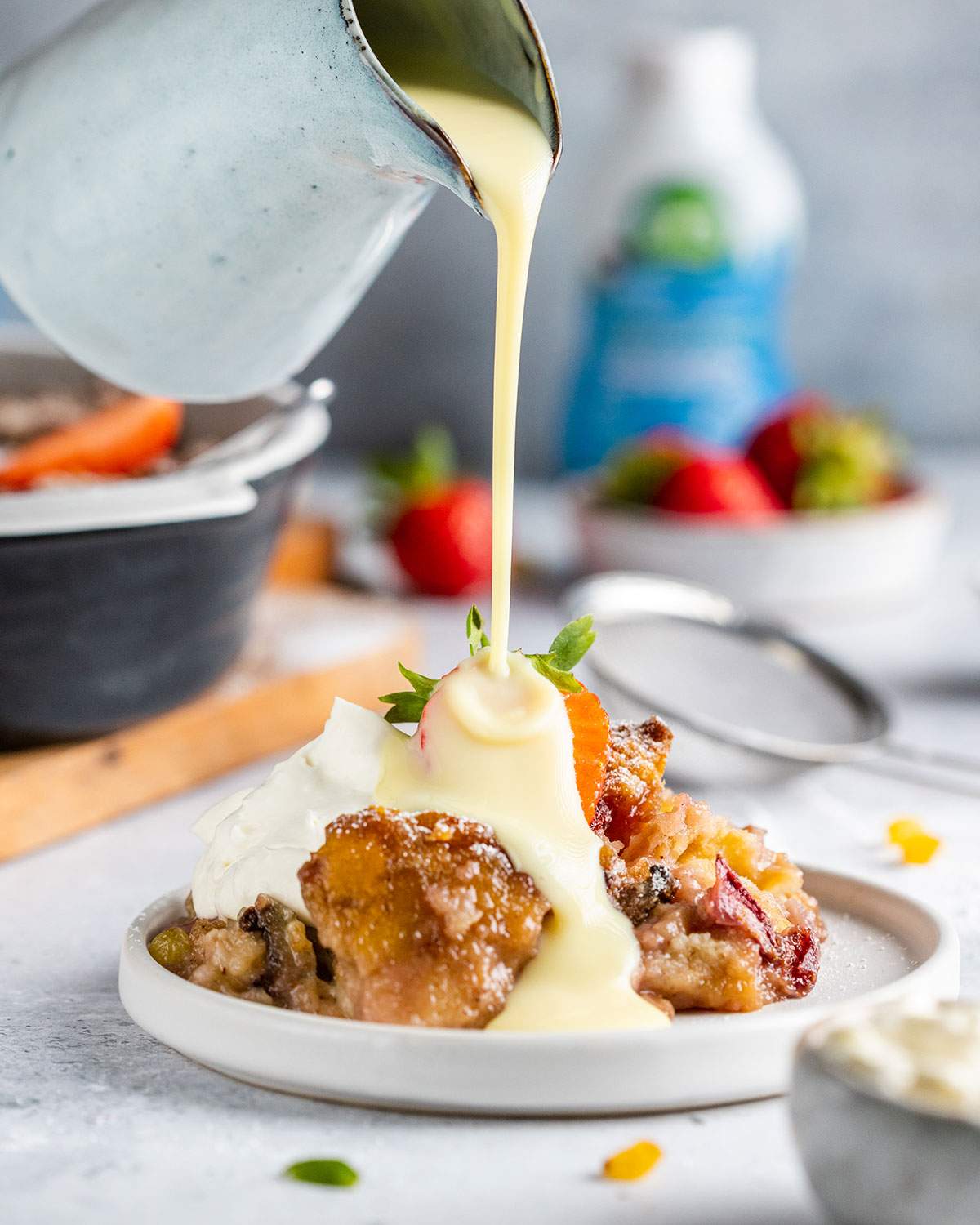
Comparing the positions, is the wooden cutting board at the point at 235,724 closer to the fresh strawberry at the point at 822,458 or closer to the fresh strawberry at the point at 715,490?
the fresh strawberry at the point at 715,490

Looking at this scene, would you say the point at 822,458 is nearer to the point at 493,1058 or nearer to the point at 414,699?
the point at 414,699

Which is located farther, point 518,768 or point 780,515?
point 780,515

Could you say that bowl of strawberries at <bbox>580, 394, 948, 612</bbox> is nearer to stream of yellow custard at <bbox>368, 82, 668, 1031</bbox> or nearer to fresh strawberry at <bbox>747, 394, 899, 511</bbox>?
fresh strawberry at <bbox>747, 394, 899, 511</bbox>

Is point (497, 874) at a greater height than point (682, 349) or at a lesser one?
lesser

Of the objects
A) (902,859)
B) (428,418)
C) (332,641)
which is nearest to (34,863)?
(332,641)

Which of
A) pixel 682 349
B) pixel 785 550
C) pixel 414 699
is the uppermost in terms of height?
pixel 682 349

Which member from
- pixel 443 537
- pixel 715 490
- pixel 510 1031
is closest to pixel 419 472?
pixel 443 537

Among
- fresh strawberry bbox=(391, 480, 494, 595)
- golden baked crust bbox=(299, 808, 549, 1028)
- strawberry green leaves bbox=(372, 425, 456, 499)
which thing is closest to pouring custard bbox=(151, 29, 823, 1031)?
golden baked crust bbox=(299, 808, 549, 1028)

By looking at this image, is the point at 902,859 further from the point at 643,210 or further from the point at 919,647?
the point at 643,210
